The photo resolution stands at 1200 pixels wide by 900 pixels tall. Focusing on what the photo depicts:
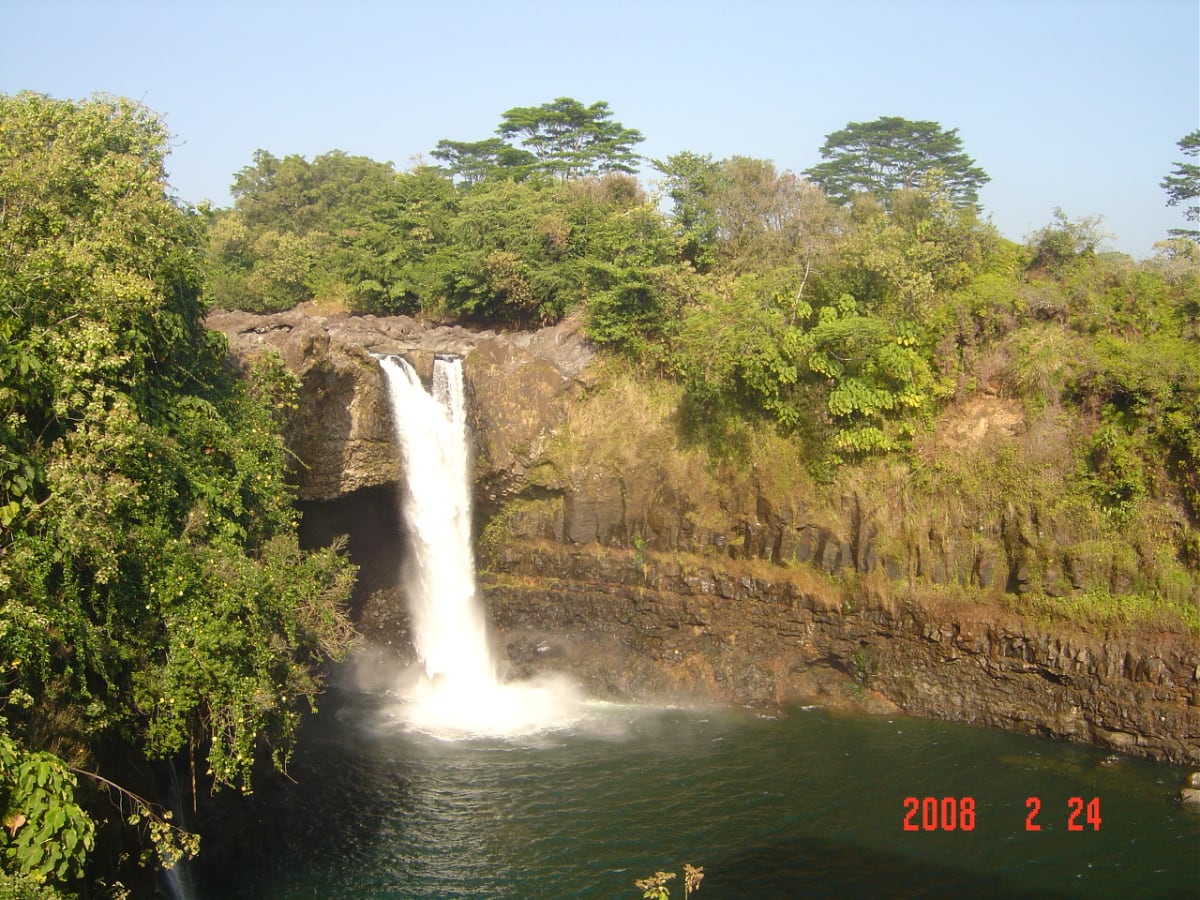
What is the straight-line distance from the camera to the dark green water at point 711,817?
1429cm

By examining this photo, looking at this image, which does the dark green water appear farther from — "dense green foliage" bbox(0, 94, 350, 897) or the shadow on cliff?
"dense green foliage" bbox(0, 94, 350, 897)

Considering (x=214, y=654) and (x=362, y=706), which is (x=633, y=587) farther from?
(x=214, y=654)

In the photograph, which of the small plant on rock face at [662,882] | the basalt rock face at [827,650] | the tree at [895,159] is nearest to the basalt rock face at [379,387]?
the basalt rock face at [827,650]

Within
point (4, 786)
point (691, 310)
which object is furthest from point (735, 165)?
point (4, 786)

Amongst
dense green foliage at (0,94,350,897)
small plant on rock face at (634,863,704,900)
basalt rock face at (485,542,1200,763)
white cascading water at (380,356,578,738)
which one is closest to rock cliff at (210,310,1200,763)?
basalt rock face at (485,542,1200,763)

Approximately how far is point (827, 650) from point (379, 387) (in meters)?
11.7

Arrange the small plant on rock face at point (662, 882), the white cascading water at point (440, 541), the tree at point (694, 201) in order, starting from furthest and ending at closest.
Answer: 1. the tree at point (694, 201)
2. the white cascading water at point (440, 541)
3. the small plant on rock face at point (662, 882)

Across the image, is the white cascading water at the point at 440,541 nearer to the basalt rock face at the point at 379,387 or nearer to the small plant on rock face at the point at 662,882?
the basalt rock face at the point at 379,387

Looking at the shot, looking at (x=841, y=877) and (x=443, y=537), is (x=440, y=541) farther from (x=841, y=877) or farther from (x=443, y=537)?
(x=841, y=877)

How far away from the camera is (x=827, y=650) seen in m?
21.3

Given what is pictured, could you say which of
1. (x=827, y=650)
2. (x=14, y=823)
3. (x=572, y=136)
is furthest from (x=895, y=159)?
(x=14, y=823)

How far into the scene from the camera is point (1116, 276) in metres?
23.0

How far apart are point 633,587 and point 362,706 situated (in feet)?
21.7
